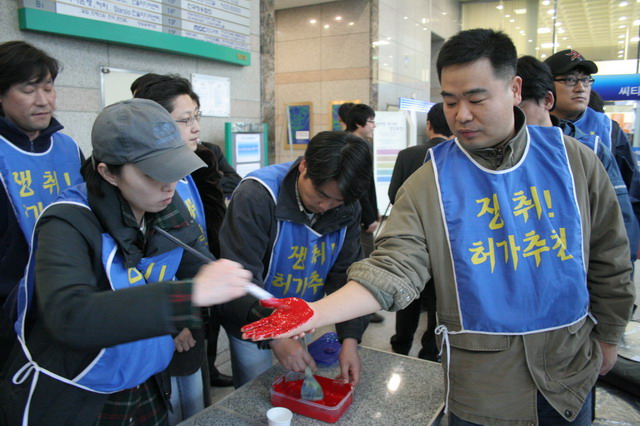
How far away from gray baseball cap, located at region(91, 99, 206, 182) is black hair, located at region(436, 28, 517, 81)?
69cm

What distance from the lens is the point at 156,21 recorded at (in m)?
3.23

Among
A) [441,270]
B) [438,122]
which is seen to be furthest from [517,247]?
[438,122]

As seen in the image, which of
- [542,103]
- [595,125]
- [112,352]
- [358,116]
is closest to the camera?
[112,352]

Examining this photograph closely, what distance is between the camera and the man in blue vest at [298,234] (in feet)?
4.85

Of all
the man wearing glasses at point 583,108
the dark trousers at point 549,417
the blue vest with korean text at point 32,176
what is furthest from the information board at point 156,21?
the dark trousers at point 549,417

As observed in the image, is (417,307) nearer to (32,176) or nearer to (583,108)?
(583,108)

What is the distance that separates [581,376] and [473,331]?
0.28 m

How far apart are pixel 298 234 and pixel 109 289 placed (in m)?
0.71

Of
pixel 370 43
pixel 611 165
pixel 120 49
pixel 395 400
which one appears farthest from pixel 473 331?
pixel 370 43

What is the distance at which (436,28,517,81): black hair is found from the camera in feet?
3.66

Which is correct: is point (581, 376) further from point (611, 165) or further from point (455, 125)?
point (611, 165)

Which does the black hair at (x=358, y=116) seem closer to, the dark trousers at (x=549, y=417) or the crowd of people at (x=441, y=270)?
the crowd of people at (x=441, y=270)

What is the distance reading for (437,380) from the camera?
1471 mm

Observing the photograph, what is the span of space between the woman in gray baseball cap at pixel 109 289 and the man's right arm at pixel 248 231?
1.23 feet
